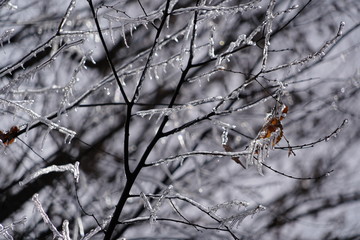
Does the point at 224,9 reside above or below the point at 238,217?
above

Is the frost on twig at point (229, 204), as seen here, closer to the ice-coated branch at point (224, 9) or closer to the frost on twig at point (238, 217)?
the frost on twig at point (238, 217)

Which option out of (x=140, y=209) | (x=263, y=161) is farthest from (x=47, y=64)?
(x=140, y=209)

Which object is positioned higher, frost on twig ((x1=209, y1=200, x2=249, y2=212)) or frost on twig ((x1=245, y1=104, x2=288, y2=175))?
frost on twig ((x1=245, y1=104, x2=288, y2=175))

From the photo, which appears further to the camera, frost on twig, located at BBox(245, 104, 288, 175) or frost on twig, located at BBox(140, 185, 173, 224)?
frost on twig, located at BBox(140, 185, 173, 224)

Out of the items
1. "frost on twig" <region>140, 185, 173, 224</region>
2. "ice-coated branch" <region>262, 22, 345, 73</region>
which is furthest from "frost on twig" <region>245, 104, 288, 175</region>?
"frost on twig" <region>140, 185, 173, 224</region>

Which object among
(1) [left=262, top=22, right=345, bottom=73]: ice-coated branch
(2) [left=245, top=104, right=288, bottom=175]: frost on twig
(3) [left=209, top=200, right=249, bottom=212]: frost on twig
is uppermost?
(1) [left=262, top=22, right=345, bottom=73]: ice-coated branch

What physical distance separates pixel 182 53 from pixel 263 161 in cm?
58

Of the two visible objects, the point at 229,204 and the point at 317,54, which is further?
the point at 229,204

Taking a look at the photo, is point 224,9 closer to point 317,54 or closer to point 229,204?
point 317,54

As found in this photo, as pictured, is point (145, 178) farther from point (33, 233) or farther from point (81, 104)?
point (81, 104)

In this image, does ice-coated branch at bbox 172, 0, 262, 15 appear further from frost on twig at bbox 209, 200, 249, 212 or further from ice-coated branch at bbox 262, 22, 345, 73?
frost on twig at bbox 209, 200, 249, 212

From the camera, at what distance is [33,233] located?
4.67m

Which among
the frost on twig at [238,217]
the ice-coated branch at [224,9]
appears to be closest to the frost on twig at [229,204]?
the frost on twig at [238,217]

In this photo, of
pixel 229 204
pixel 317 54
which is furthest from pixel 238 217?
pixel 317 54
